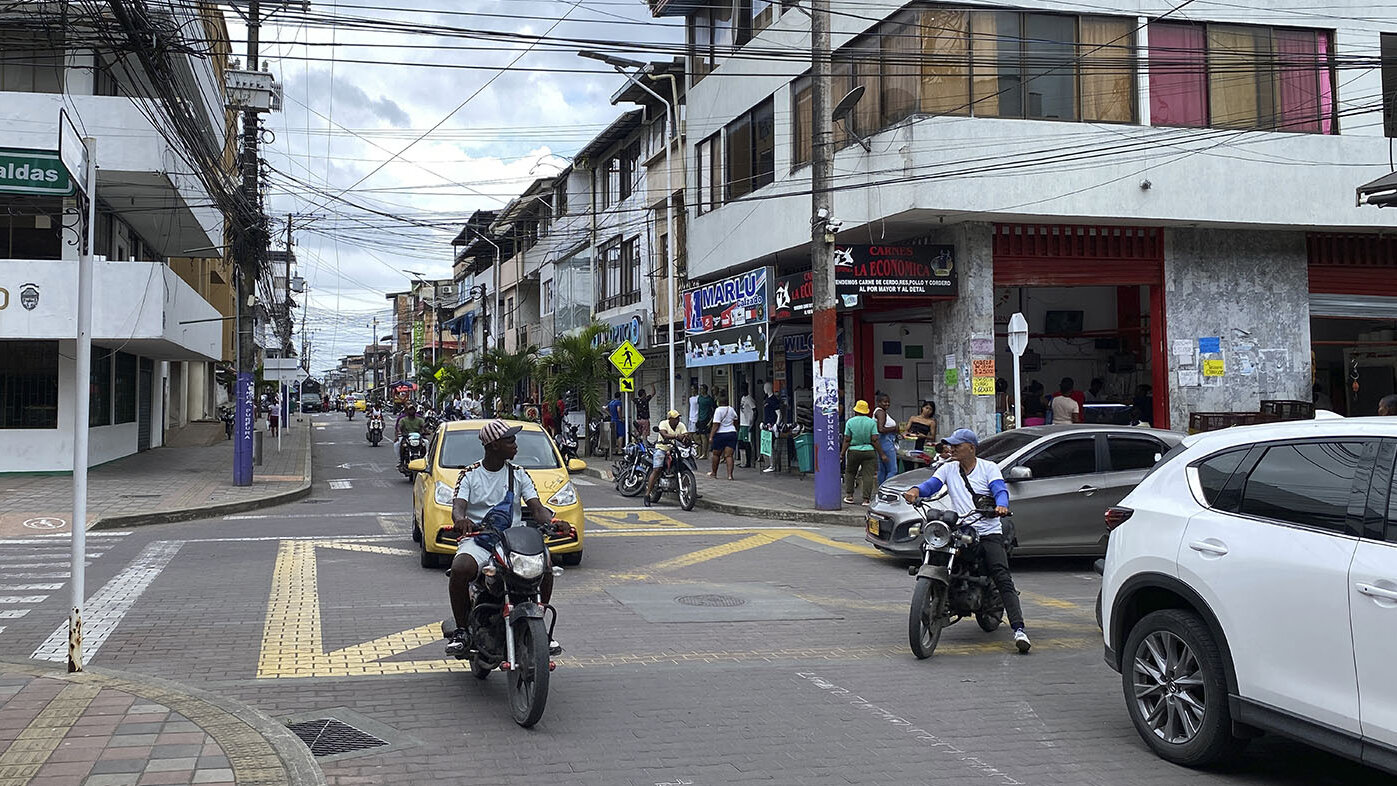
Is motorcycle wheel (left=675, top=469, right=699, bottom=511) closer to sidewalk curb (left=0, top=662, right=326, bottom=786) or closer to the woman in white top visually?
the woman in white top

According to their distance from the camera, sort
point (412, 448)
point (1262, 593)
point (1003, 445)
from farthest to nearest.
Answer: point (412, 448) → point (1003, 445) → point (1262, 593)

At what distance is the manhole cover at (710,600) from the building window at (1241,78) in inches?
538

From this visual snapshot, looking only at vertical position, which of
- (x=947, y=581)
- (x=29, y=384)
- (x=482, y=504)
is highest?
(x=29, y=384)

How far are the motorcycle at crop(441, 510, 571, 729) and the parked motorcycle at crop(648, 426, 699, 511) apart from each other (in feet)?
38.5

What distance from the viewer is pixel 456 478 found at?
40.0 ft

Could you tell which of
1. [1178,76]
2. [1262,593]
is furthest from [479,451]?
[1178,76]

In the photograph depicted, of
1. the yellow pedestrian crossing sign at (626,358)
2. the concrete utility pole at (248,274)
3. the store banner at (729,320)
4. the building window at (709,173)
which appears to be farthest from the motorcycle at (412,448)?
the building window at (709,173)

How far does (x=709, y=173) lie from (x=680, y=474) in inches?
437

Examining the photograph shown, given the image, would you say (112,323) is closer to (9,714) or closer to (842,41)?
(842,41)

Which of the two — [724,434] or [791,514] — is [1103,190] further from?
[724,434]

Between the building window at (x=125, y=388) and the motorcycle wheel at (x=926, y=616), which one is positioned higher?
the building window at (x=125, y=388)

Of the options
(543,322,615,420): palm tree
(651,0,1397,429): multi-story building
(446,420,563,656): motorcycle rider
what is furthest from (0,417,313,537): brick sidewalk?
(446,420,563,656): motorcycle rider

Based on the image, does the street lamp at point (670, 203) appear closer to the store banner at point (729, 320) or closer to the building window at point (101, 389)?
the store banner at point (729, 320)

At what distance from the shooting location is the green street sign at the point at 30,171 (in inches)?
766
